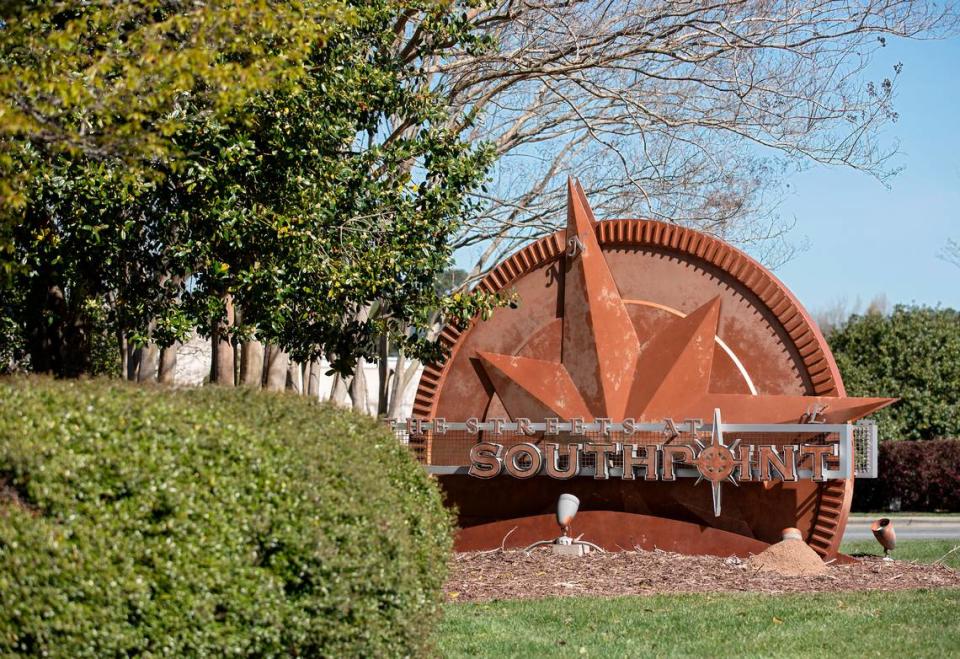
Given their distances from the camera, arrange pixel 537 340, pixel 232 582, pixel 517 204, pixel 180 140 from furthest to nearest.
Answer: pixel 517 204 < pixel 537 340 < pixel 180 140 < pixel 232 582

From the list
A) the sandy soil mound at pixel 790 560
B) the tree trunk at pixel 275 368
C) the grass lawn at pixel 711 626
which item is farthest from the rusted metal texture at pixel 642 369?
the tree trunk at pixel 275 368

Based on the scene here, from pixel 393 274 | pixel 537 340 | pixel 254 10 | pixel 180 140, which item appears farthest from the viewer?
pixel 537 340

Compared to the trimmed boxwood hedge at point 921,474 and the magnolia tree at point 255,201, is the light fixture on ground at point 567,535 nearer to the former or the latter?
the magnolia tree at point 255,201

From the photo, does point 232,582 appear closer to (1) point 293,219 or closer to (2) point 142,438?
(2) point 142,438

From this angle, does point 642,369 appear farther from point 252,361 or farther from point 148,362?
point 148,362

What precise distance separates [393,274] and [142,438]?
6.89m

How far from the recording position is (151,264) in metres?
12.9

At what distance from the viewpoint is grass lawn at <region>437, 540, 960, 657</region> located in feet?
27.3

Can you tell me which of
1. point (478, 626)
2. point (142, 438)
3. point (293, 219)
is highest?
point (293, 219)

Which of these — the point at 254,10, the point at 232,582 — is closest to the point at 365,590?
the point at 232,582

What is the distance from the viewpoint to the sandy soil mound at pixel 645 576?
10891mm

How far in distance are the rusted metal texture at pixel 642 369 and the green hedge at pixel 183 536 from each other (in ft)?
21.6

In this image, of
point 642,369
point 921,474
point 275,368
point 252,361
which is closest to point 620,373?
point 642,369

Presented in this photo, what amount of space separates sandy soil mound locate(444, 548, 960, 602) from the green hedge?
399cm
